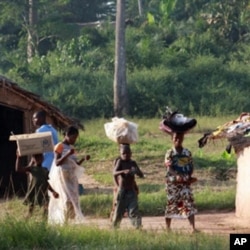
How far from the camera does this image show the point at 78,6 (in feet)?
150

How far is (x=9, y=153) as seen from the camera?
17.5 meters

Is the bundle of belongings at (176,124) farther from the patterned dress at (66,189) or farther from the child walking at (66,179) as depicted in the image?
the patterned dress at (66,189)

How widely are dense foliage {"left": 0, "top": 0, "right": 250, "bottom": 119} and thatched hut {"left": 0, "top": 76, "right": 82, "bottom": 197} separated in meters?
13.0

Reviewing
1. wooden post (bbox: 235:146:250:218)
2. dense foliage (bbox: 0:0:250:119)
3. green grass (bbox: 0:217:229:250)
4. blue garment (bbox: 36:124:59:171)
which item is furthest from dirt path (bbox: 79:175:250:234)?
dense foliage (bbox: 0:0:250:119)

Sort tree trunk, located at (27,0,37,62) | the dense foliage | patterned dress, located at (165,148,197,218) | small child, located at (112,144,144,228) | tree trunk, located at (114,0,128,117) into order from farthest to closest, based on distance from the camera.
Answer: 1. tree trunk, located at (27,0,37,62)
2. the dense foliage
3. tree trunk, located at (114,0,128,117)
4. patterned dress, located at (165,148,197,218)
5. small child, located at (112,144,144,228)

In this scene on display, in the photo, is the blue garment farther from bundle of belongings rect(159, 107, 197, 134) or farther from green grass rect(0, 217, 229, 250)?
green grass rect(0, 217, 229, 250)

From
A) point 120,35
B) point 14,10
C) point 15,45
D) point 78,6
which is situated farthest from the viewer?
point 78,6

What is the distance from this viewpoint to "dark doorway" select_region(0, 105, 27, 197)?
16.7 meters

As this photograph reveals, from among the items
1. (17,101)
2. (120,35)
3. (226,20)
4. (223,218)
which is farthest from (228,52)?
(223,218)

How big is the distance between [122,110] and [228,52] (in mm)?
7871

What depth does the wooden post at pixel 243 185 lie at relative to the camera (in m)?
12.1

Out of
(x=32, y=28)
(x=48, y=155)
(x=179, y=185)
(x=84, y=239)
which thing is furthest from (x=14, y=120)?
(x=32, y=28)

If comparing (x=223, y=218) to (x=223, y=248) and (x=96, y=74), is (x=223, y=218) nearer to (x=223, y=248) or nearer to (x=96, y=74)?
(x=223, y=248)

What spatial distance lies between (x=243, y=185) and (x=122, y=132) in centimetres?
226
